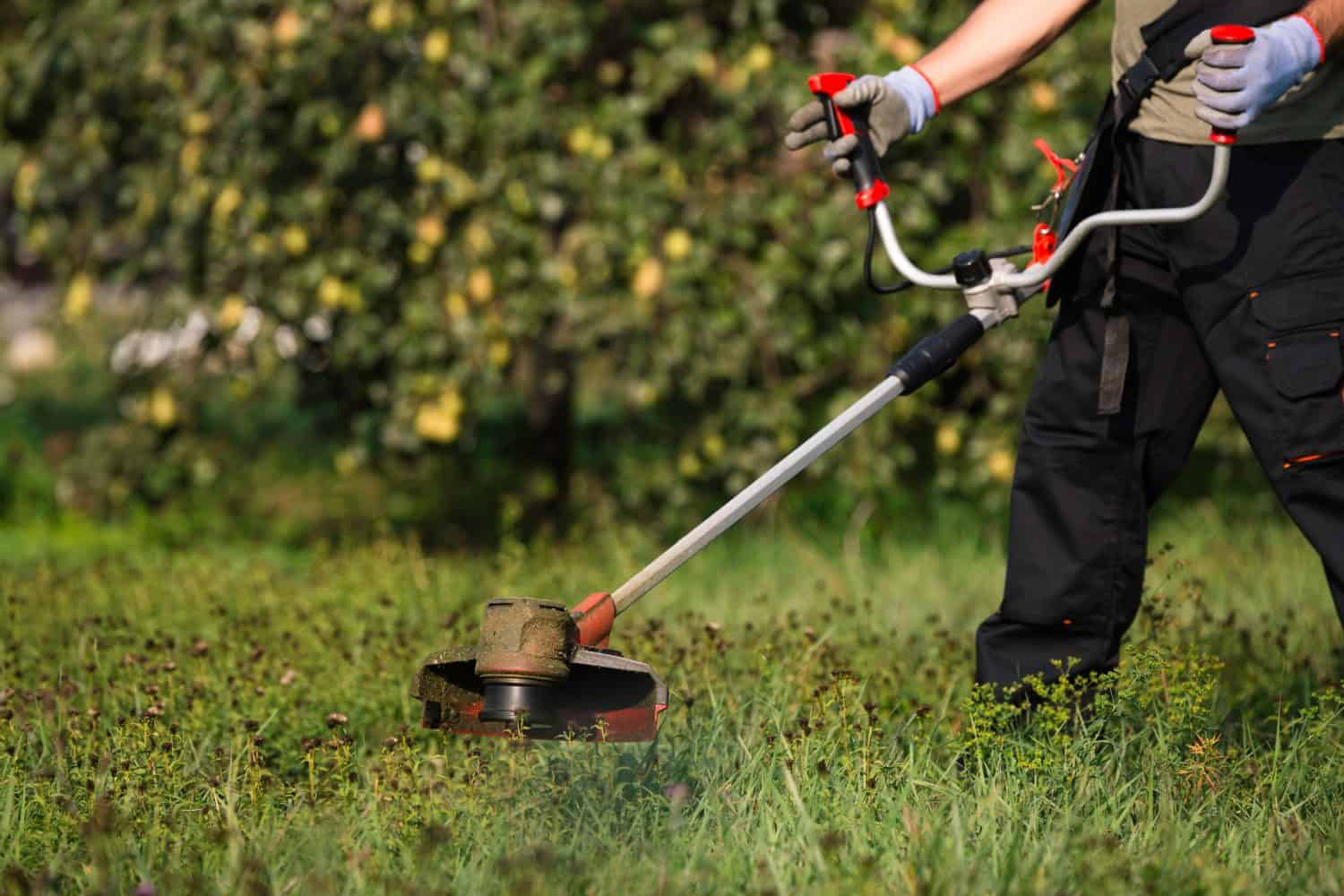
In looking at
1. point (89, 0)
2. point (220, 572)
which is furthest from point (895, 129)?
point (89, 0)

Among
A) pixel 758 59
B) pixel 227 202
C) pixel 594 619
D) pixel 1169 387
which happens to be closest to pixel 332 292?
pixel 227 202

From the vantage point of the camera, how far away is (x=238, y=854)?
227 centimetres

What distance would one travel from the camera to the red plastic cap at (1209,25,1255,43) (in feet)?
7.78

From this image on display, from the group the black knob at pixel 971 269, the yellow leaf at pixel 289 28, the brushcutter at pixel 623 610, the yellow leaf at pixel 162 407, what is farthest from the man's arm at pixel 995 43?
the yellow leaf at pixel 162 407

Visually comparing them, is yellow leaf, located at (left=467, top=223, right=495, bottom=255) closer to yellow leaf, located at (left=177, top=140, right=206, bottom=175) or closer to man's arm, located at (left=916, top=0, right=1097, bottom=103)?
yellow leaf, located at (left=177, top=140, right=206, bottom=175)

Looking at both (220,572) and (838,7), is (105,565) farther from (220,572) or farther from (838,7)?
(838,7)

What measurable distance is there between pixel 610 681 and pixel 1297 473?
1.14 metres

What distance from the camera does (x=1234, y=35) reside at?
93.3 inches

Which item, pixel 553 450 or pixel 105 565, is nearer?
pixel 105 565

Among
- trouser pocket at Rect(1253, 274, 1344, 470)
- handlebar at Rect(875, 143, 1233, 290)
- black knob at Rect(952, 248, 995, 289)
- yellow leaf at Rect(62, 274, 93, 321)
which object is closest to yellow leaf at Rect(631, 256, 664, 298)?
yellow leaf at Rect(62, 274, 93, 321)

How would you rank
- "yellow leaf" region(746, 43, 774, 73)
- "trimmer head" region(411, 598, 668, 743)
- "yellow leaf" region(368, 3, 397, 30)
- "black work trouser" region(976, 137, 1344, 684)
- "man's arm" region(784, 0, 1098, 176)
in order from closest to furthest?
1. "trimmer head" region(411, 598, 668, 743)
2. "black work trouser" region(976, 137, 1344, 684)
3. "man's arm" region(784, 0, 1098, 176)
4. "yellow leaf" region(368, 3, 397, 30)
5. "yellow leaf" region(746, 43, 774, 73)

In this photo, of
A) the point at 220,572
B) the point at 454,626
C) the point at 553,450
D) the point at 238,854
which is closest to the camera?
the point at 238,854

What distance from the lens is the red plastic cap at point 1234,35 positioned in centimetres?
237

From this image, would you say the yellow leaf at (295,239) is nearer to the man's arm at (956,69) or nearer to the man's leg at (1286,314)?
the man's arm at (956,69)
